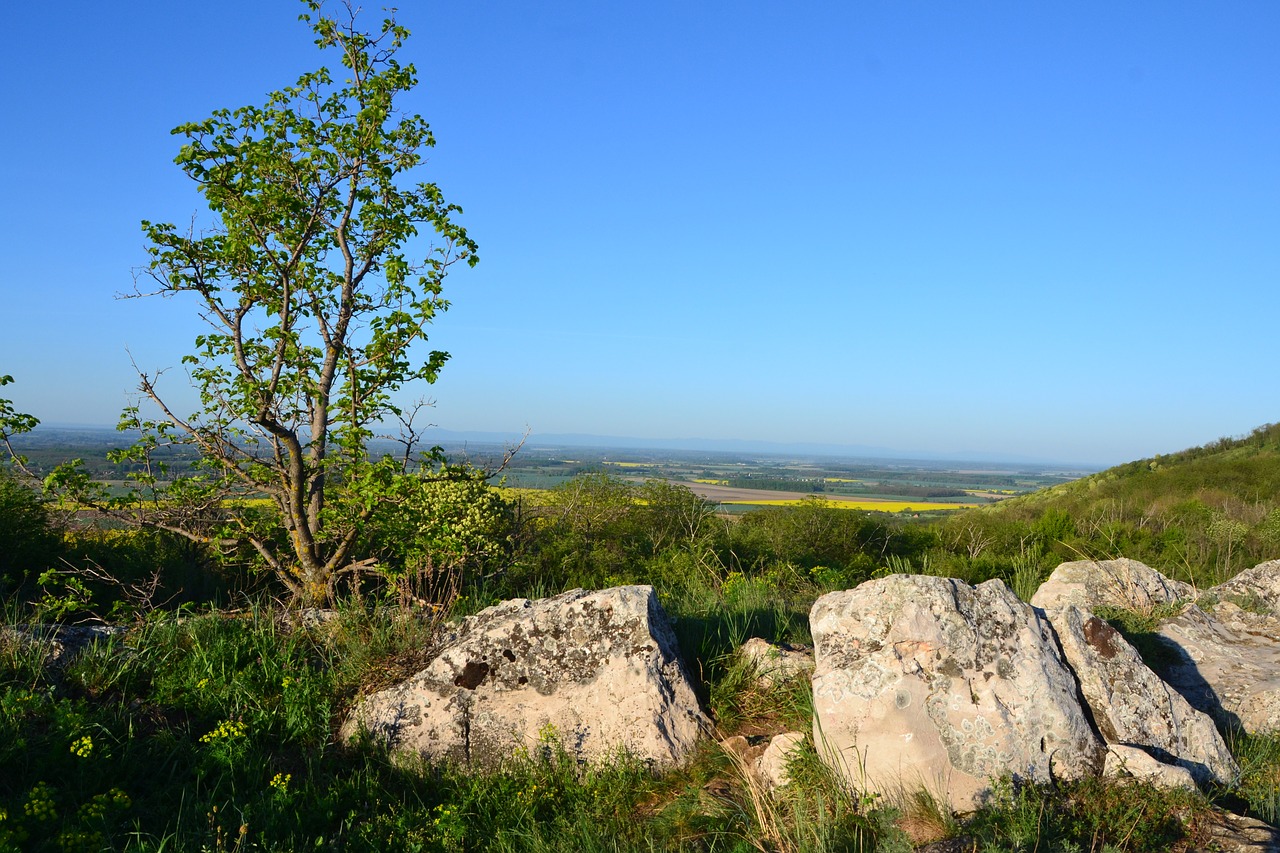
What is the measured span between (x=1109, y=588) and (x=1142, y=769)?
11.6ft

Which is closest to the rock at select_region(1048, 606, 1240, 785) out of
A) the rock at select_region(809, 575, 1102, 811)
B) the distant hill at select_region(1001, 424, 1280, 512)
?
the rock at select_region(809, 575, 1102, 811)

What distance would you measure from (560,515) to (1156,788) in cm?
991

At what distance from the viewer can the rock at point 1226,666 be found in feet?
18.4

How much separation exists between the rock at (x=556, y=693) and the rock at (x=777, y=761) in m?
0.54

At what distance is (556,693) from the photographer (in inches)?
221

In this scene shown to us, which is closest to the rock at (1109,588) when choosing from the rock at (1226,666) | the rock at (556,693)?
the rock at (1226,666)

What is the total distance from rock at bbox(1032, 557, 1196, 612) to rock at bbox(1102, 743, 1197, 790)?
2.79 meters

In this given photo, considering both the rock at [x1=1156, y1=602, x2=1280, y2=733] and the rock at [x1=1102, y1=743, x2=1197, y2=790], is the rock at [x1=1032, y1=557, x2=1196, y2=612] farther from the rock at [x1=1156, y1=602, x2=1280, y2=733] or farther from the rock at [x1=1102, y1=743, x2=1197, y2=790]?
the rock at [x1=1102, y1=743, x2=1197, y2=790]

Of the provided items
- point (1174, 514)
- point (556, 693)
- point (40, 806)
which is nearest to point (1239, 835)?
point (556, 693)

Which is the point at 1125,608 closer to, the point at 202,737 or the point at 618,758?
the point at 618,758

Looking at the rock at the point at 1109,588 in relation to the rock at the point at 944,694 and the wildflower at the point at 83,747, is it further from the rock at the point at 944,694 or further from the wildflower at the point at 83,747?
the wildflower at the point at 83,747

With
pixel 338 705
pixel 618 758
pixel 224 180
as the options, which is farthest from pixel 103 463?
pixel 618 758

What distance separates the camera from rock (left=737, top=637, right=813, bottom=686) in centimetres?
588

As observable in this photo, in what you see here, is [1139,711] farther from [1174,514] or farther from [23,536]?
[1174,514]
